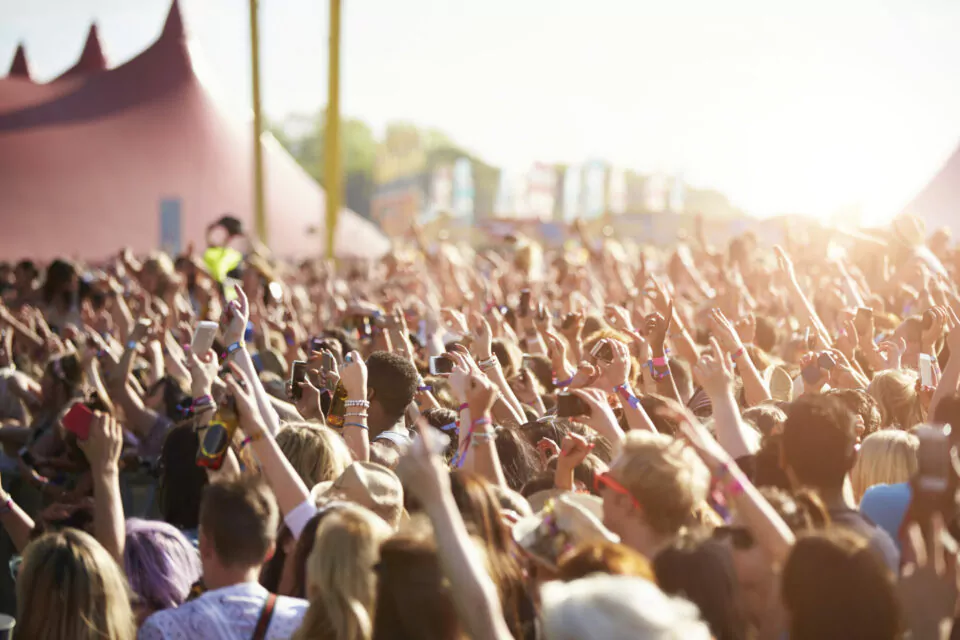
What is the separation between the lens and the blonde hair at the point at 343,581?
2.73 m

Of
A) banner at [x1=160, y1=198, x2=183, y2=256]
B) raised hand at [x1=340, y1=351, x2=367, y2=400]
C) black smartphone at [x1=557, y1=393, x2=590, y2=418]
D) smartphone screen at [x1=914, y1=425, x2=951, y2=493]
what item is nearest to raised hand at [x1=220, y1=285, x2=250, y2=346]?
raised hand at [x1=340, y1=351, x2=367, y2=400]

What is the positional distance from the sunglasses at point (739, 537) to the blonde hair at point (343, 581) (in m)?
0.90

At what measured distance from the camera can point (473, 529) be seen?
293cm

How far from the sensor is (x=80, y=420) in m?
Answer: 3.52

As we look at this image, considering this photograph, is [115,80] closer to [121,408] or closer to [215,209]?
[215,209]

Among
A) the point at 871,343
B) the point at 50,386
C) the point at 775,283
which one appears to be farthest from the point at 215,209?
the point at 871,343

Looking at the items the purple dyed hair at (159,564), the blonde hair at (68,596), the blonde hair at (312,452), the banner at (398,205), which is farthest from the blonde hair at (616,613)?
the banner at (398,205)

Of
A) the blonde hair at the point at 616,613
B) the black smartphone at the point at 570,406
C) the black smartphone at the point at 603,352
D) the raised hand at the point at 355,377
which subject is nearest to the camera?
the blonde hair at the point at 616,613

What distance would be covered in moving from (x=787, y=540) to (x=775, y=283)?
8759 millimetres

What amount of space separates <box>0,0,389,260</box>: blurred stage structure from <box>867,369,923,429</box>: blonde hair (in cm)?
2074

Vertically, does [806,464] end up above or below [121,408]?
above

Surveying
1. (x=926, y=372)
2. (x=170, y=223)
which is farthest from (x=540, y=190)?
(x=926, y=372)

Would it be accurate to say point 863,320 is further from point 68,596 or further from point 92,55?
point 92,55

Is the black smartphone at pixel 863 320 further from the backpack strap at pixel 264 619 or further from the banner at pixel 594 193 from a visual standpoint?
the banner at pixel 594 193
